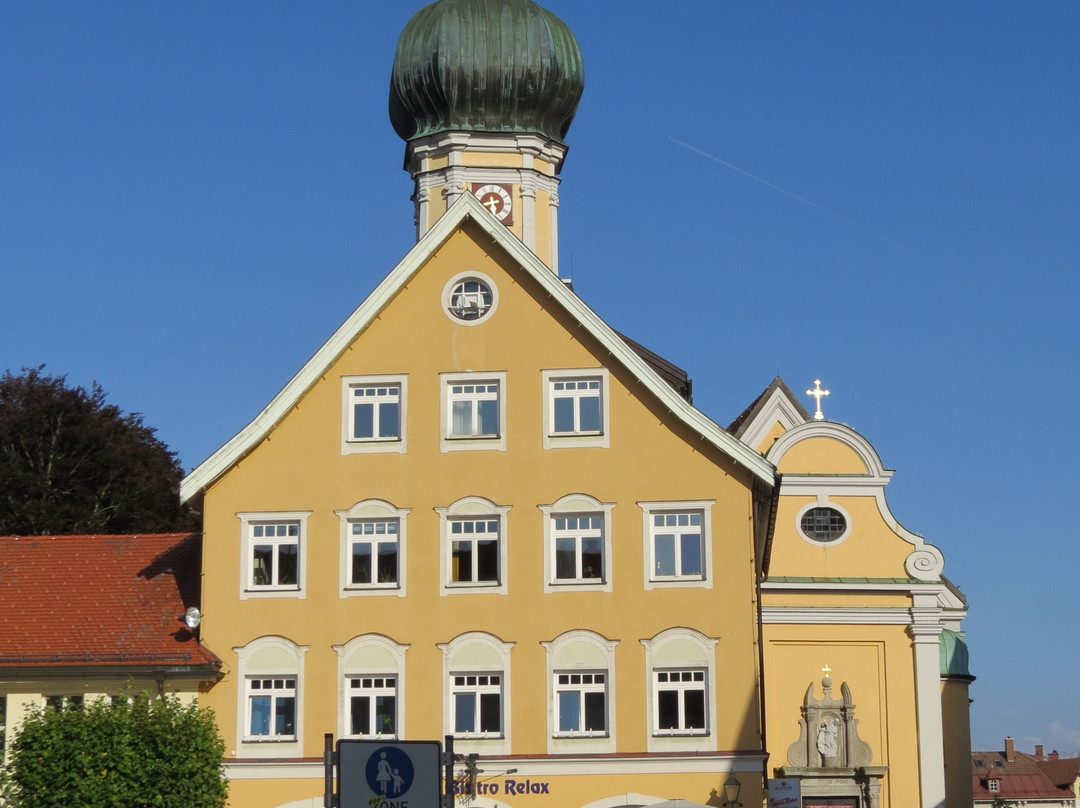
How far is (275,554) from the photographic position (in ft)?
118

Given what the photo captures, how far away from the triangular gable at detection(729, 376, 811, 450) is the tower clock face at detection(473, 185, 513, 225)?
8.83 m

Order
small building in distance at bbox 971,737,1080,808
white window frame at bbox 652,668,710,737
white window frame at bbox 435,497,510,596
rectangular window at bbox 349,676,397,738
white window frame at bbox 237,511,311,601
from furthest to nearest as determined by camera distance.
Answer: small building in distance at bbox 971,737,1080,808 → white window frame at bbox 237,511,311,601 → white window frame at bbox 435,497,510,596 → rectangular window at bbox 349,676,397,738 → white window frame at bbox 652,668,710,737

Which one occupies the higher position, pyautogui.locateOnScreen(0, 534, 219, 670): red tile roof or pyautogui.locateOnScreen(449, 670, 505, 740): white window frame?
pyautogui.locateOnScreen(0, 534, 219, 670): red tile roof

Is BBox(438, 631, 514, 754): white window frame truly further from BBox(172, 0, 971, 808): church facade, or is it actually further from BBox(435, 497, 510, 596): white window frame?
BBox(435, 497, 510, 596): white window frame

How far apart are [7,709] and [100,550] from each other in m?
4.37

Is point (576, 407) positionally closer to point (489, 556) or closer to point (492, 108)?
point (489, 556)

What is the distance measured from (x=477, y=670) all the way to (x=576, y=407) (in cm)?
557

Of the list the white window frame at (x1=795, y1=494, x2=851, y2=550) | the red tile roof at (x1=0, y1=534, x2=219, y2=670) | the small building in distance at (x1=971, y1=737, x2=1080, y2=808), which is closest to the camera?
the red tile roof at (x1=0, y1=534, x2=219, y2=670)

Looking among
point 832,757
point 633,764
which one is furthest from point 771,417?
point 633,764

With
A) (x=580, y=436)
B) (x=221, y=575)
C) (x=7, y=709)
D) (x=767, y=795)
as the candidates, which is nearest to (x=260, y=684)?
(x=221, y=575)

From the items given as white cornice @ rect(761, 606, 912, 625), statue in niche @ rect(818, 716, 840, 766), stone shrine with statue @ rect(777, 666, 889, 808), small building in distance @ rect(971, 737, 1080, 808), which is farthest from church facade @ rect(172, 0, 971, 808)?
small building in distance @ rect(971, 737, 1080, 808)

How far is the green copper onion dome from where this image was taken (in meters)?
51.9

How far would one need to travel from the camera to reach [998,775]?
13225 cm

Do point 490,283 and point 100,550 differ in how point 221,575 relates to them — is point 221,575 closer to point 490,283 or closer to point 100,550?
point 100,550
